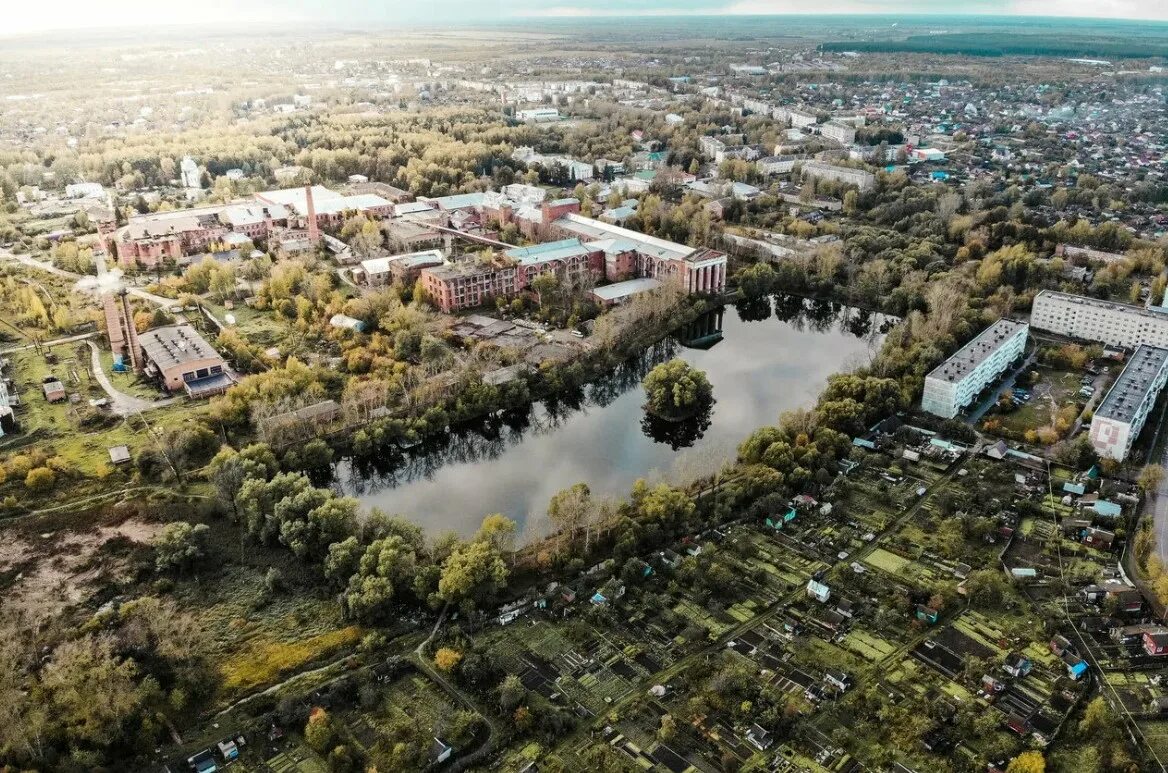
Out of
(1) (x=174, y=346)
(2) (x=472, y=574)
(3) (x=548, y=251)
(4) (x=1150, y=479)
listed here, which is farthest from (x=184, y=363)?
(4) (x=1150, y=479)

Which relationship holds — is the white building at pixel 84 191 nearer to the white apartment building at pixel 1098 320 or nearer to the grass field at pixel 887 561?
the grass field at pixel 887 561

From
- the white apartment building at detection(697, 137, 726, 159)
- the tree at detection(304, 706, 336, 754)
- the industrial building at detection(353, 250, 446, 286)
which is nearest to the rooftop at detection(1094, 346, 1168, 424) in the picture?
the tree at detection(304, 706, 336, 754)

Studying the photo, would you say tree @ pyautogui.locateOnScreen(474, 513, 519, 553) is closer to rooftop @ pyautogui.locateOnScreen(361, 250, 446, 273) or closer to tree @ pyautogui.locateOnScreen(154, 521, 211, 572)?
tree @ pyautogui.locateOnScreen(154, 521, 211, 572)

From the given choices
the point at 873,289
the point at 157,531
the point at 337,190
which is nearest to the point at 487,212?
the point at 337,190

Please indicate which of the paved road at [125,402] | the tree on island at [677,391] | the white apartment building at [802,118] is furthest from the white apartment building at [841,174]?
the paved road at [125,402]

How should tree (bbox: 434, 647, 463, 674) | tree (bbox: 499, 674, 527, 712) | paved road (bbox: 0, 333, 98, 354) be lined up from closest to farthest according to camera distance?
tree (bbox: 499, 674, 527, 712), tree (bbox: 434, 647, 463, 674), paved road (bbox: 0, 333, 98, 354)

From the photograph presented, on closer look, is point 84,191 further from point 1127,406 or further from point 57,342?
point 1127,406
